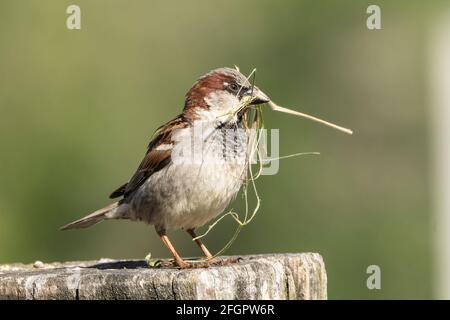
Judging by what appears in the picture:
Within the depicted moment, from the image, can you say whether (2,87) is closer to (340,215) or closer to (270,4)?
(270,4)

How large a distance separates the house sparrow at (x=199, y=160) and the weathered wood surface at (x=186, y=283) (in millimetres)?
944

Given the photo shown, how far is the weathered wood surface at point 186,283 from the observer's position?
347 centimetres

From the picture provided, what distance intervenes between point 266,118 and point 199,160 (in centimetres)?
370

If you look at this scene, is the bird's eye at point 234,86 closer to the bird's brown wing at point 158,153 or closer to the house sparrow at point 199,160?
the house sparrow at point 199,160

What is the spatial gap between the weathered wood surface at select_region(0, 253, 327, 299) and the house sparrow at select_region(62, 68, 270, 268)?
0.94 meters

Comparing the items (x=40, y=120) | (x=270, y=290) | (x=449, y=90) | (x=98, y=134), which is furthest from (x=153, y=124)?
(x=270, y=290)

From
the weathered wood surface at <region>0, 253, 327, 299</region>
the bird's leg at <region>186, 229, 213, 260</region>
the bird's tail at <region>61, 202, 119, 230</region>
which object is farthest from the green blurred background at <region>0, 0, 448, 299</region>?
the weathered wood surface at <region>0, 253, 327, 299</region>

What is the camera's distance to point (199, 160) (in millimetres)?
4824

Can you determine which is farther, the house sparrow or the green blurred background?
the green blurred background

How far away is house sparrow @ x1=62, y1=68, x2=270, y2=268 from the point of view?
4.81 m

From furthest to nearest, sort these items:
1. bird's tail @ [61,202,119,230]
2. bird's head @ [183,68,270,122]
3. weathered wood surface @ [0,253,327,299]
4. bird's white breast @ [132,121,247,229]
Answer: bird's tail @ [61,202,119,230] < bird's head @ [183,68,270,122] < bird's white breast @ [132,121,247,229] < weathered wood surface @ [0,253,327,299]

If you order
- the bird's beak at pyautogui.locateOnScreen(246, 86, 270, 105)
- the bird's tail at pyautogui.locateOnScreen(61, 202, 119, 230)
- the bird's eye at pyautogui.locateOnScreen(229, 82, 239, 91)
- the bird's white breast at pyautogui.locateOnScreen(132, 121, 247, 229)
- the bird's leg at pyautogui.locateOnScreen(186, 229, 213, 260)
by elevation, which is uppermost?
the bird's eye at pyautogui.locateOnScreen(229, 82, 239, 91)

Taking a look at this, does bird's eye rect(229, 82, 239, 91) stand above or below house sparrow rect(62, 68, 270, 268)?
above

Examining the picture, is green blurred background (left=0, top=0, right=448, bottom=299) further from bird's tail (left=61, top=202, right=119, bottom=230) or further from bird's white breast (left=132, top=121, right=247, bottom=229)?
bird's white breast (left=132, top=121, right=247, bottom=229)
